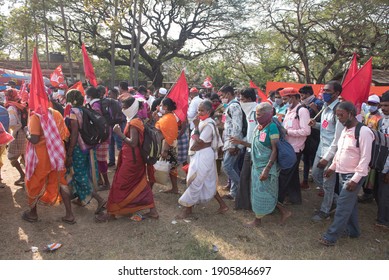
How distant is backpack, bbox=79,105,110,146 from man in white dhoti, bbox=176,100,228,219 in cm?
118

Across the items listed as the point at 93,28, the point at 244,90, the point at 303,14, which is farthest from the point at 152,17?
the point at 244,90

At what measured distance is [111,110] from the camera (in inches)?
206

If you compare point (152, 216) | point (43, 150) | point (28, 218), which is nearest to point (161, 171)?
point (152, 216)

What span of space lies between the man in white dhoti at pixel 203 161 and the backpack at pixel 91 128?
1.18 meters

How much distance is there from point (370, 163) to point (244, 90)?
1.89 meters

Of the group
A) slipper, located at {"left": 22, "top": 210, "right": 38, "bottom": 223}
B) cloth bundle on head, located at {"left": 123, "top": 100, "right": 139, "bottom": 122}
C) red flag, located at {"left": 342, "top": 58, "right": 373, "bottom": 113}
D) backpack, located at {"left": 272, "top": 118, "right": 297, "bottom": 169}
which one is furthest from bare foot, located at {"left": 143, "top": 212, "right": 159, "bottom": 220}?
red flag, located at {"left": 342, "top": 58, "right": 373, "bottom": 113}

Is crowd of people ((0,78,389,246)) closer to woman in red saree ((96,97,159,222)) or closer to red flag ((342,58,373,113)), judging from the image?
woman in red saree ((96,97,159,222))

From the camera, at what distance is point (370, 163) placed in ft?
10.7

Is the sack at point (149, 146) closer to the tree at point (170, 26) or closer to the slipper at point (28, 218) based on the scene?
the slipper at point (28, 218)

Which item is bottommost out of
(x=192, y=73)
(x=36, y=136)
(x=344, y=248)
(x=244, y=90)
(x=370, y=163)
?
(x=344, y=248)

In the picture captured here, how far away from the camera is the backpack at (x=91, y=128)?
3828mm

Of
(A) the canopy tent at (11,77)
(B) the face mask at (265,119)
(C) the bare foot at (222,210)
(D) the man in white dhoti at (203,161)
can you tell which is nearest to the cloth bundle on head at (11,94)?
→ (D) the man in white dhoti at (203,161)
